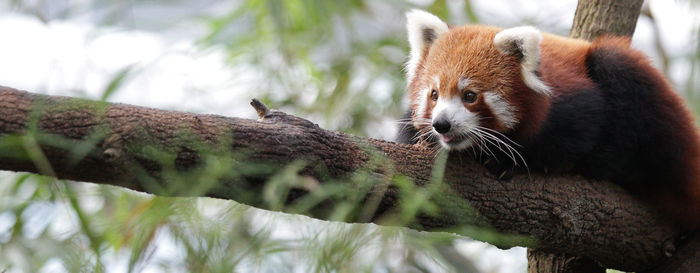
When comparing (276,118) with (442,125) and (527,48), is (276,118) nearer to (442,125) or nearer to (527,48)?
(442,125)

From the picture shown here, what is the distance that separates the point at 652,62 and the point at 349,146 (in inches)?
57.8

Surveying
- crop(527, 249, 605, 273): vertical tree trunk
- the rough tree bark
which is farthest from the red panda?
the rough tree bark

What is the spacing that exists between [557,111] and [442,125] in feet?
1.58

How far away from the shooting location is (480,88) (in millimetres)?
2500

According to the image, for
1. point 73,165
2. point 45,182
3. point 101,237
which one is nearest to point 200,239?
point 101,237

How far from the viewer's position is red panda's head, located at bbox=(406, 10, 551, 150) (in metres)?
2.43

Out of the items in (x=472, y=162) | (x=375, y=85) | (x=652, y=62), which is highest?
(x=652, y=62)

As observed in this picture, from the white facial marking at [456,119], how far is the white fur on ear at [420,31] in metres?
0.37

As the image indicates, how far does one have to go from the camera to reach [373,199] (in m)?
1.99

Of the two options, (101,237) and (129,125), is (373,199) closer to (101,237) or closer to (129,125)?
(129,125)

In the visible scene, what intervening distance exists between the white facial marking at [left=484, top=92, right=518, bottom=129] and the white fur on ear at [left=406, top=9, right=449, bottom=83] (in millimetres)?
388

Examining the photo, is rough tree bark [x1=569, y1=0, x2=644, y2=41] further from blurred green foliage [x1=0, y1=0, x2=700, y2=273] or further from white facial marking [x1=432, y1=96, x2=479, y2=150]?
blurred green foliage [x1=0, y1=0, x2=700, y2=273]

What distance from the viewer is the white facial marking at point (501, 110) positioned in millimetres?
2488

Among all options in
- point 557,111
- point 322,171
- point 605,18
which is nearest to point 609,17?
point 605,18
